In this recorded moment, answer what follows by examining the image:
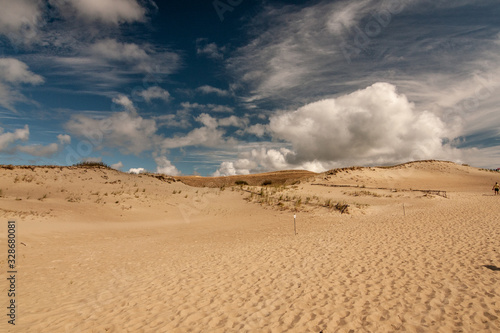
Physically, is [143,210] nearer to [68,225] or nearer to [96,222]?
Result: [96,222]

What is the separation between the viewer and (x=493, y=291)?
21.5 feet

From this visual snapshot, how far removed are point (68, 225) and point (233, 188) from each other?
20.4 m

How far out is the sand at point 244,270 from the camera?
5.78 meters

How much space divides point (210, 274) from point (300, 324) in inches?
167

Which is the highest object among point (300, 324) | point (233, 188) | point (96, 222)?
point (233, 188)

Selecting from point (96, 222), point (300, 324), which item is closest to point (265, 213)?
point (96, 222)

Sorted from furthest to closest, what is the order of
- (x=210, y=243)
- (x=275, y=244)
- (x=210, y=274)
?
(x=210, y=243) → (x=275, y=244) → (x=210, y=274)

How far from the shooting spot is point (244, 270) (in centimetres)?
925

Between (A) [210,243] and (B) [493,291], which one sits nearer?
(B) [493,291]

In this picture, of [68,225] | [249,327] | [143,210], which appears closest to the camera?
[249,327]

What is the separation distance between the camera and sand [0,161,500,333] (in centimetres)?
578

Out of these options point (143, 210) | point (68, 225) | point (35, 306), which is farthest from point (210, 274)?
point (143, 210)

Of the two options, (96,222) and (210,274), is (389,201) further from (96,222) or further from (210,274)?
(96,222)

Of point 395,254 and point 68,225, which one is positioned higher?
point 68,225
